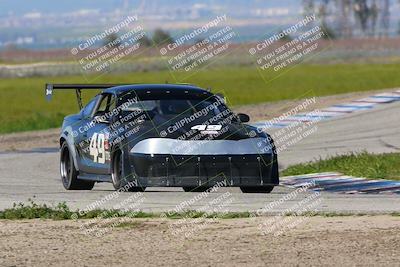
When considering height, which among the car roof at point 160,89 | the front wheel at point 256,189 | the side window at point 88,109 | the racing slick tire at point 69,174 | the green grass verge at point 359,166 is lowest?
the green grass verge at point 359,166

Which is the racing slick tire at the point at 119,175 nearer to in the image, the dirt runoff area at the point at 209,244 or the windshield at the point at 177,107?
the windshield at the point at 177,107

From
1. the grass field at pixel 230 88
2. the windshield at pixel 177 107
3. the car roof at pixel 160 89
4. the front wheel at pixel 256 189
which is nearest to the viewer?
the windshield at pixel 177 107

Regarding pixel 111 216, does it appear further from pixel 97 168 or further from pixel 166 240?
pixel 97 168

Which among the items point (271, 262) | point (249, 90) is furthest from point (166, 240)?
point (249, 90)

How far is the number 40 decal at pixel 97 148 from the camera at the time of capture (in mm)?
17658

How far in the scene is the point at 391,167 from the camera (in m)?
21.9

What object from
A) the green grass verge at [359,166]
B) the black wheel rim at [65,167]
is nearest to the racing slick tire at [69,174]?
the black wheel rim at [65,167]

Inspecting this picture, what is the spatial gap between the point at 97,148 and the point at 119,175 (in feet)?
2.51

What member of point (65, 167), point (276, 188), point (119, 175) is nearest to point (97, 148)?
point (119, 175)

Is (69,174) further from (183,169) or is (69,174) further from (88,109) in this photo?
(183,169)

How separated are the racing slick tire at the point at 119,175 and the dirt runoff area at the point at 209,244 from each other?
10.8 feet

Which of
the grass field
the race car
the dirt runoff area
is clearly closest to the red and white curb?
the race car

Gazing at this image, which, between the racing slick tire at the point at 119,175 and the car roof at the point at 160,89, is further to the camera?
the car roof at the point at 160,89

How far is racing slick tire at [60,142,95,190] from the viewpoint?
61.4 feet
